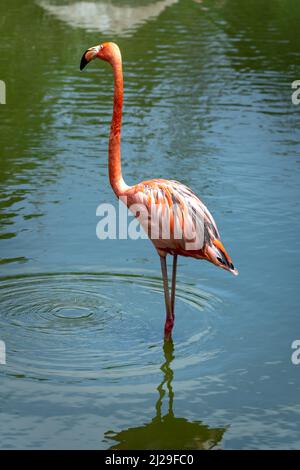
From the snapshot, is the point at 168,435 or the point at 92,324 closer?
the point at 168,435

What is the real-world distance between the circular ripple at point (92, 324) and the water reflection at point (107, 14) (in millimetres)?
14760

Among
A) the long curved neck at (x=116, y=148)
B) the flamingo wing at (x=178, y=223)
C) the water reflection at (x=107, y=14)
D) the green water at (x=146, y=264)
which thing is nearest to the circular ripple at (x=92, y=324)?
the green water at (x=146, y=264)

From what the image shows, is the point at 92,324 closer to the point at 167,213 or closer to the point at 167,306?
the point at 167,306

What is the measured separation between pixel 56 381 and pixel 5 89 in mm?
11120

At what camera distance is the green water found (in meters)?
7.52

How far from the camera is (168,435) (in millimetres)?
7273

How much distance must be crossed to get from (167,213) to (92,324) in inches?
52.8

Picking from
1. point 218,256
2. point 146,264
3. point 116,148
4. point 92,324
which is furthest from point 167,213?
point 146,264

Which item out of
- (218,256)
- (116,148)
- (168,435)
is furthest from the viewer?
(116,148)

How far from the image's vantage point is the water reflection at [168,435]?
23.3 ft

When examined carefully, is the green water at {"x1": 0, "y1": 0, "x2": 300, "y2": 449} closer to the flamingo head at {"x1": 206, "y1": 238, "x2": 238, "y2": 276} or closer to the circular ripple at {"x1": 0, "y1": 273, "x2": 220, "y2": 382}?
the circular ripple at {"x1": 0, "y1": 273, "x2": 220, "y2": 382}

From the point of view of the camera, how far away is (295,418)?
742cm

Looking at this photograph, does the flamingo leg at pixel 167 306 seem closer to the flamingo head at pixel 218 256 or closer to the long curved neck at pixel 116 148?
the flamingo head at pixel 218 256

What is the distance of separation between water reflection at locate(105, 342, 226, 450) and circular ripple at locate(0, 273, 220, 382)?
72cm
